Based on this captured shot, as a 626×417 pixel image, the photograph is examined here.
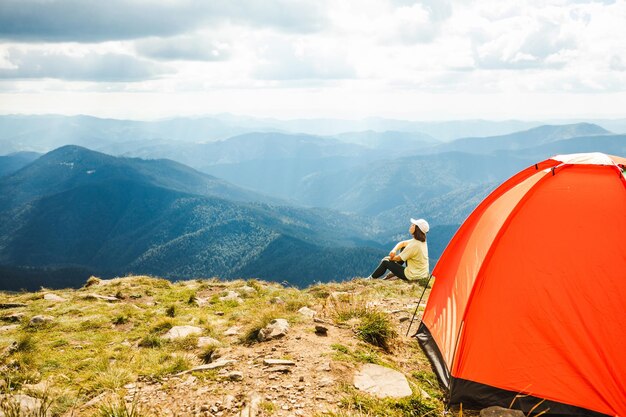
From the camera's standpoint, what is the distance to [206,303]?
12812 millimetres

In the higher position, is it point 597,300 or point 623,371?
point 597,300

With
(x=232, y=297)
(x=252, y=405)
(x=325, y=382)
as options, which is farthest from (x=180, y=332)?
(x=325, y=382)

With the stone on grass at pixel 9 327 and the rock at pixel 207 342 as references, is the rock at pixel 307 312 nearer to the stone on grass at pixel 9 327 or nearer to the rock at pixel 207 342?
the rock at pixel 207 342

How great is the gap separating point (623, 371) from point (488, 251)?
2.56 meters

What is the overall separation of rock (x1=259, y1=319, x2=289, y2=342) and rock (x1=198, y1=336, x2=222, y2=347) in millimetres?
988

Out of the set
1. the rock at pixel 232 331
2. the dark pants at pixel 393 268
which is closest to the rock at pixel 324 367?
the rock at pixel 232 331

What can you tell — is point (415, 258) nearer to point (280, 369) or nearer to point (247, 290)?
point (247, 290)

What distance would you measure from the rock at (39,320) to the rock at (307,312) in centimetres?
728

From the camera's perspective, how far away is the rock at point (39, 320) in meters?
10.4

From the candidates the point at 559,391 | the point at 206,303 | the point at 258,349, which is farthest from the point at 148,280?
the point at 559,391

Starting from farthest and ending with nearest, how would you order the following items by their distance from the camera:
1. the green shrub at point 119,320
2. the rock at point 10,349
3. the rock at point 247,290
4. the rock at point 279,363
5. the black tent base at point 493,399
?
the rock at point 247,290
the green shrub at point 119,320
the rock at point 10,349
the rock at point 279,363
the black tent base at point 493,399

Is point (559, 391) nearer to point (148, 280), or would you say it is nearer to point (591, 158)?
point (591, 158)

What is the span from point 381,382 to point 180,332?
17.8 feet

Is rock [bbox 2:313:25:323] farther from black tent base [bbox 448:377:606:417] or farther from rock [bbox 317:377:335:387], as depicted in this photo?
black tent base [bbox 448:377:606:417]
